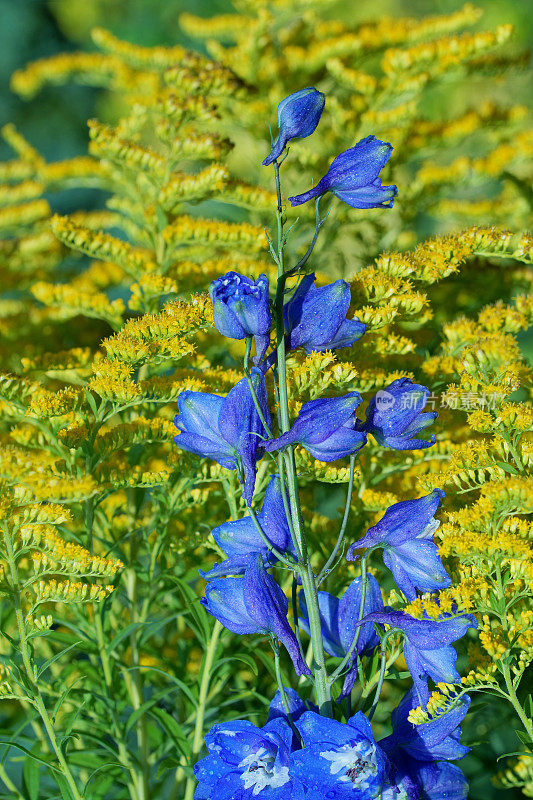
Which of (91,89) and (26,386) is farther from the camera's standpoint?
(91,89)

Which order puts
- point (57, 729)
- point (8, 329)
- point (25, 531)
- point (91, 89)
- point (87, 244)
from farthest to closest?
1. point (91, 89)
2. point (8, 329)
3. point (87, 244)
4. point (57, 729)
5. point (25, 531)

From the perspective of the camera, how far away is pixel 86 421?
2.41 feet

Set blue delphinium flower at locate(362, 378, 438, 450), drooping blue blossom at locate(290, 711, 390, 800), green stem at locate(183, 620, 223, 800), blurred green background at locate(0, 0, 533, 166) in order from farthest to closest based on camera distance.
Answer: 1. blurred green background at locate(0, 0, 533, 166)
2. green stem at locate(183, 620, 223, 800)
3. blue delphinium flower at locate(362, 378, 438, 450)
4. drooping blue blossom at locate(290, 711, 390, 800)

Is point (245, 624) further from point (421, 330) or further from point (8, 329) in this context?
point (8, 329)

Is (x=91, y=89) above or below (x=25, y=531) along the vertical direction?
above

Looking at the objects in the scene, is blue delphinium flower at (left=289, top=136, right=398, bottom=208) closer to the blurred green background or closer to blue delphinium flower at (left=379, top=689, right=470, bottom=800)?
blue delphinium flower at (left=379, top=689, right=470, bottom=800)

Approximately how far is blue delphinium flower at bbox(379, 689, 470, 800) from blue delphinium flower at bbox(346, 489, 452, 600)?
0.09 m

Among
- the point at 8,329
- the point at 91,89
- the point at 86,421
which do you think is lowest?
the point at 86,421

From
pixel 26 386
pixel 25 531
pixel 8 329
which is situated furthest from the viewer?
pixel 8 329

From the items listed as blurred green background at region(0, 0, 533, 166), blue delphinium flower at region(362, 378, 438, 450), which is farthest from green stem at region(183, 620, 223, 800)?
blurred green background at region(0, 0, 533, 166)

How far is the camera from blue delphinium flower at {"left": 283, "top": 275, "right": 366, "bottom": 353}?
1.64ft

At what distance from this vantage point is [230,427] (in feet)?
1.58

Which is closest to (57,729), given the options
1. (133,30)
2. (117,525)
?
(117,525)

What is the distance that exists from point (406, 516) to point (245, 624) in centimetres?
12
